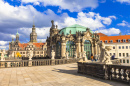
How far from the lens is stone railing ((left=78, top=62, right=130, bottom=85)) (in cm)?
723

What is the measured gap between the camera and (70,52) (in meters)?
32.5

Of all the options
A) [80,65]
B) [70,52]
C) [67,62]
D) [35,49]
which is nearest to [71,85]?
[80,65]

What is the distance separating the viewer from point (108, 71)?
332 inches

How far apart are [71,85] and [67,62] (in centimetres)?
1599

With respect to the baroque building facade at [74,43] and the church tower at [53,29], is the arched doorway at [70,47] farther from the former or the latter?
the church tower at [53,29]

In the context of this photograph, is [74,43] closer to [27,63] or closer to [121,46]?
[27,63]

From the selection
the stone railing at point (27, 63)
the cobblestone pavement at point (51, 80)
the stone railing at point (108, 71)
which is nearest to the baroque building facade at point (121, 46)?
the stone railing at point (27, 63)

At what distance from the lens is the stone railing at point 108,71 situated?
23.7 feet

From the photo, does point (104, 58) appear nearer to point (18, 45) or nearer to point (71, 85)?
point (71, 85)

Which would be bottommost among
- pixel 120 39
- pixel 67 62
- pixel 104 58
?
pixel 67 62

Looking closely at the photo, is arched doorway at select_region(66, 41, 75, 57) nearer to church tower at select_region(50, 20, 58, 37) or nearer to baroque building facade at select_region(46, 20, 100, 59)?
baroque building facade at select_region(46, 20, 100, 59)

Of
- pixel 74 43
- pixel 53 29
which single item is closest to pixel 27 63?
pixel 74 43

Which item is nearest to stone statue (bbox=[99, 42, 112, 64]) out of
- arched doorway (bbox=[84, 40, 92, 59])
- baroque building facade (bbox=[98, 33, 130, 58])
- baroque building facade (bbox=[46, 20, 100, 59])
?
baroque building facade (bbox=[46, 20, 100, 59])

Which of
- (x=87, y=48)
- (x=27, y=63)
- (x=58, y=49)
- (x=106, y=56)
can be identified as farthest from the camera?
(x=87, y=48)
